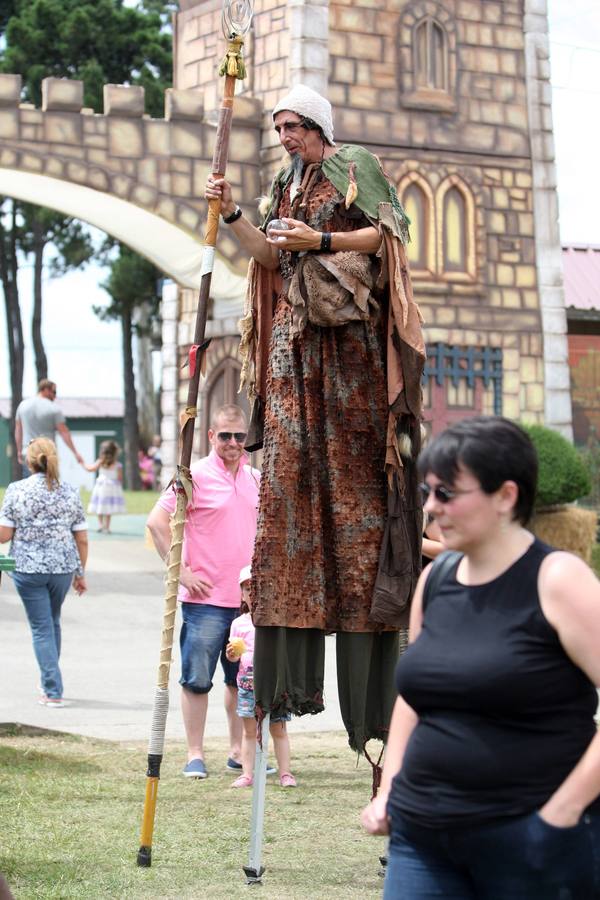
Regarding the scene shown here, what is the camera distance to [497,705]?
288 centimetres

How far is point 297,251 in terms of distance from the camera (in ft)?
17.2

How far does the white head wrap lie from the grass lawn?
2.50 m

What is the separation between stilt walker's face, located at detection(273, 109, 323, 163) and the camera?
518 cm

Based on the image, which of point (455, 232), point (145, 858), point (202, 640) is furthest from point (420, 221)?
point (145, 858)

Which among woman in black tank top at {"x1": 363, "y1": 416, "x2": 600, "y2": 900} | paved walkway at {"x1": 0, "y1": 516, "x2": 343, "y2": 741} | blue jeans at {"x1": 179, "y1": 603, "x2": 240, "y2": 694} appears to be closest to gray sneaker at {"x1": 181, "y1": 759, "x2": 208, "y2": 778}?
blue jeans at {"x1": 179, "y1": 603, "x2": 240, "y2": 694}

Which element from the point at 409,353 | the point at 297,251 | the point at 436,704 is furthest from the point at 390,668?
the point at 436,704

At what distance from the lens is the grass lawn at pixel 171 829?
5.09 m

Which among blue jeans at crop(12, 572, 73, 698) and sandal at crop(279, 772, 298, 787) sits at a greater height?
blue jeans at crop(12, 572, 73, 698)

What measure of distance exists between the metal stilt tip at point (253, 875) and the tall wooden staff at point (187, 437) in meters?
0.36

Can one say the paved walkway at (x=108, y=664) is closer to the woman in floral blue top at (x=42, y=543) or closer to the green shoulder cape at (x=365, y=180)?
the woman in floral blue top at (x=42, y=543)

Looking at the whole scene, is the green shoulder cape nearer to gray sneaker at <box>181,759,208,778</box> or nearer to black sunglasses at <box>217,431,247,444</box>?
black sunglasses at <box>217,431,247,444</box>

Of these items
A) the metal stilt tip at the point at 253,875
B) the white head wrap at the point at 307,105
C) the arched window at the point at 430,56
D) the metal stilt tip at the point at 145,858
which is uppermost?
the arched window at the point at 430,56

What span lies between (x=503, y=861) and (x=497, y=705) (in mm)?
285

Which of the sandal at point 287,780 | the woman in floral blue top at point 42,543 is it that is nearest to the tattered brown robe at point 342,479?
the sandal at point 287,780
